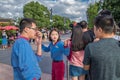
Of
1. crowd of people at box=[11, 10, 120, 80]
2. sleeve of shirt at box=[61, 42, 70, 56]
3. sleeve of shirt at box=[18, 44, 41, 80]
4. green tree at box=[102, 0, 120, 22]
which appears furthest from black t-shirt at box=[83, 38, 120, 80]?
green tree at box=[102, 0, 120, 22]

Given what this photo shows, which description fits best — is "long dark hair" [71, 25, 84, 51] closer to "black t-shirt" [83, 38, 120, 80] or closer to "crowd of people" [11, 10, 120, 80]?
"crowd of people" [11, 10, 120, 80]

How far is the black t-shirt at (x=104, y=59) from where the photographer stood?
11.4 feet

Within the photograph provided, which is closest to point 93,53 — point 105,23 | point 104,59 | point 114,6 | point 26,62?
point 104,59

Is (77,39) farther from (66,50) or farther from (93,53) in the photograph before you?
(93,53)

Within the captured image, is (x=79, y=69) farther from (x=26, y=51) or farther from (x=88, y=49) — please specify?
(x=88, y=49)

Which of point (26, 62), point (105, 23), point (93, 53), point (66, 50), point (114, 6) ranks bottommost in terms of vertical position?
point (66, 50)

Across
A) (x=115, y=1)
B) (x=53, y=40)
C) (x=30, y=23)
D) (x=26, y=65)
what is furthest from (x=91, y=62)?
(x=115, y=1)

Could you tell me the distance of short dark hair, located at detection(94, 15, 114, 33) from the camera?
138 inches

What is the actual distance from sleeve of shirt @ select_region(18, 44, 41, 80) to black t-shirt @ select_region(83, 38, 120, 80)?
0.95 metres

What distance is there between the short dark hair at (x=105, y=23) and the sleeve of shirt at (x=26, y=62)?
3.62ft

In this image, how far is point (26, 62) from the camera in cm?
414

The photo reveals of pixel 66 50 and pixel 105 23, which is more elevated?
pixel 105 23

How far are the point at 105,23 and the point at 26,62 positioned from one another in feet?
4.02

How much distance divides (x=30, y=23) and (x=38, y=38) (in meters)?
0.70
